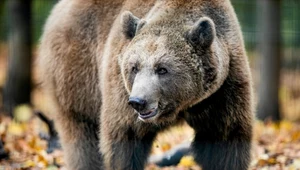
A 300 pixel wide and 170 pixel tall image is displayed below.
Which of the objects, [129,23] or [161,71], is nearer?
[161,71]

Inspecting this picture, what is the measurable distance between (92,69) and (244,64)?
5.09ft

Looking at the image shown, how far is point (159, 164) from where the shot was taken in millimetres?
7441

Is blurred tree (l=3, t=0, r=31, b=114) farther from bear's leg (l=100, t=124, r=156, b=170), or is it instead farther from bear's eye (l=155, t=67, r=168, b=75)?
bear's eye (l=155, t=67, r=168, b=75)

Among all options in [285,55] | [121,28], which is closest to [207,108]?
[121,28]

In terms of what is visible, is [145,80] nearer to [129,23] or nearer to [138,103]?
[138,103]

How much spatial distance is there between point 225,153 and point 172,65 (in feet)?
3.52

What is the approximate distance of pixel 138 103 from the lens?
502 centimetres

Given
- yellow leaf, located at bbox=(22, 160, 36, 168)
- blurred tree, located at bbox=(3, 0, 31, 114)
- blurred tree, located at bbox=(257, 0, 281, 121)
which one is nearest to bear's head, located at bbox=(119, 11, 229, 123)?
yellow leaf, located at bbox=(22, 160, 36, 168)

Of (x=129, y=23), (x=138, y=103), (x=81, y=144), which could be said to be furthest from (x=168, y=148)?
(x=138, y=103)

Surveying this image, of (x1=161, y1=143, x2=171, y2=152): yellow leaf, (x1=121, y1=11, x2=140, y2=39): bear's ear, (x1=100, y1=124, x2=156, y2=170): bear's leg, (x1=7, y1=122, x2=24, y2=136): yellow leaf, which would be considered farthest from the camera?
(x1=7, y1=122, x2=24, y2=136): yellow leaf

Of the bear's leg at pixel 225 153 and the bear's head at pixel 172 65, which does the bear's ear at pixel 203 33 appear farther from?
the bear's leg at pixel 225 153

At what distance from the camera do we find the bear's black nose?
5008 mm

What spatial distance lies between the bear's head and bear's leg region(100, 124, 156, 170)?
0.46 metres

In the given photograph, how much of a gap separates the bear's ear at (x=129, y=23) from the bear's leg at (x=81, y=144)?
126 cm
